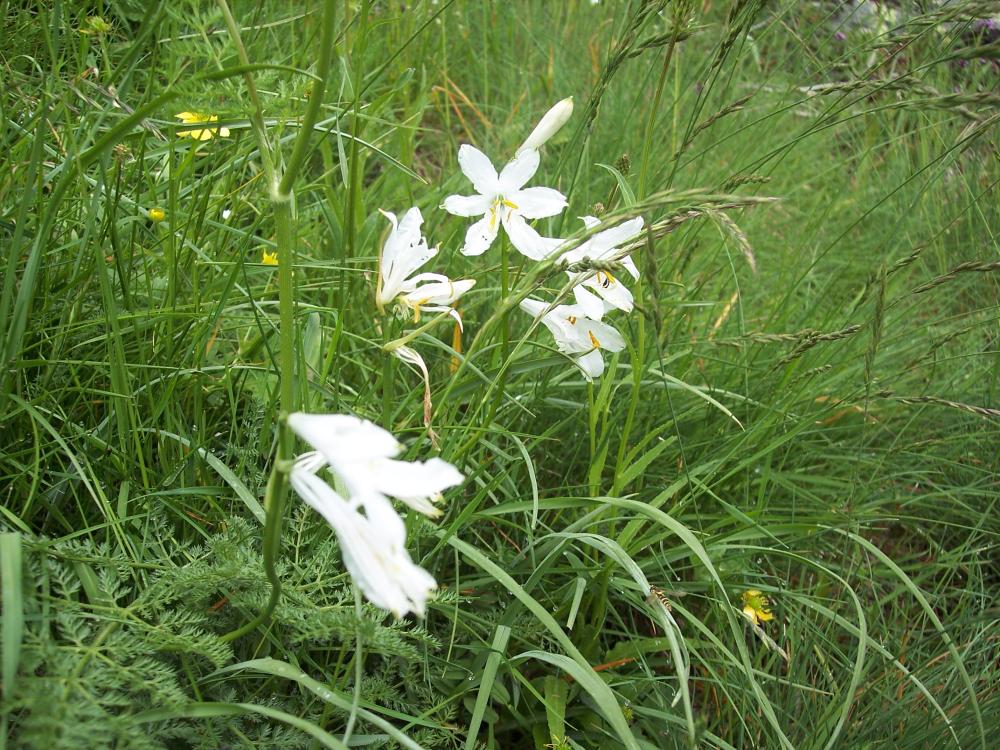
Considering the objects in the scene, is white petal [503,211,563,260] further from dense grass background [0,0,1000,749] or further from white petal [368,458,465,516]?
white petal [368,458,465,516]

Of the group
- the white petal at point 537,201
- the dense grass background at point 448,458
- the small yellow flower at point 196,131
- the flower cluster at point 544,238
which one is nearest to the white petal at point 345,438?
the dense grass background at point 448,458

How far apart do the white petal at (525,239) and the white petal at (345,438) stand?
0.58 meters

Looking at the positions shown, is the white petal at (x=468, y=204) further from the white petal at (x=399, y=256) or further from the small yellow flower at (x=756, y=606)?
the small yellow flower at (x=756, y=606)

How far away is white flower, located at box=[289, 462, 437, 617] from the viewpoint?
731mm

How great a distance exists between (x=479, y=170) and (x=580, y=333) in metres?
0.29

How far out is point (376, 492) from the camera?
747mm

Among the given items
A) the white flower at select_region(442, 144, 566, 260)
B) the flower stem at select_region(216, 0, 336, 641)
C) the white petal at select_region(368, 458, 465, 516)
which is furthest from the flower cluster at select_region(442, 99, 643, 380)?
the white petal at select_region(368, 458, 465, 516)

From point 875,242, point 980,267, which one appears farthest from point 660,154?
point 980,267

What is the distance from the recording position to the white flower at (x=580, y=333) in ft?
A: 4.18

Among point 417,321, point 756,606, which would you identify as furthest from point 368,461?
point 756,606

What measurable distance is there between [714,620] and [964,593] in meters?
0.49

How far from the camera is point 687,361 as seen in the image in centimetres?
192

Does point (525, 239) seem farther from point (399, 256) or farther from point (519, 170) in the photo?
point (399, 256)

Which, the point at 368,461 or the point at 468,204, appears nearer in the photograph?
the point at 368,461
